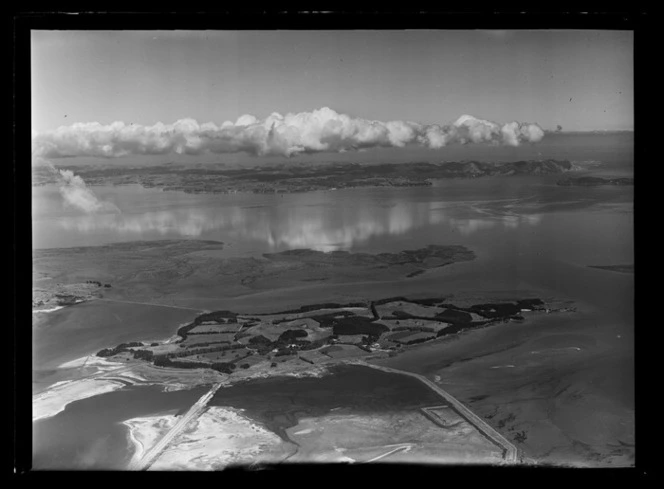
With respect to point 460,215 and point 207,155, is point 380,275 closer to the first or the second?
point 460,215

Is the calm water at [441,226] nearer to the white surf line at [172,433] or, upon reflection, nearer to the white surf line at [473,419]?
the white surf line at [172,433]

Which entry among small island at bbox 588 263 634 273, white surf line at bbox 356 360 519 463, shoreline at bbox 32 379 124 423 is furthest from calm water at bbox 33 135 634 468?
white surf line at bbox 356 360 519 463

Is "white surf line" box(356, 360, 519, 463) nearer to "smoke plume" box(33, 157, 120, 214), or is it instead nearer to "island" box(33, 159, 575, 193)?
"island" box(33, 159, 575, 193)

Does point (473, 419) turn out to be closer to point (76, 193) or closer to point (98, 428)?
point (98, 428)

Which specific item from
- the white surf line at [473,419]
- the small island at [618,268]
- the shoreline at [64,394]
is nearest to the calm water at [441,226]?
the small island at [618,268]

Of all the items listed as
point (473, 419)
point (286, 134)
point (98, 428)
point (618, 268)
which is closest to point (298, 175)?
point (286, 134)
